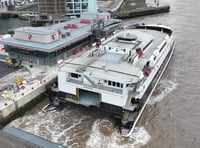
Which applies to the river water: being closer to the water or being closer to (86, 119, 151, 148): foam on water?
(86, 119, 151, 148): foam on water

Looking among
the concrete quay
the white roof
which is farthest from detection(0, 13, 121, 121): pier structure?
the white roof

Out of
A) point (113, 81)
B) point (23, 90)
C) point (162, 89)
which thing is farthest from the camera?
point (162, 89)

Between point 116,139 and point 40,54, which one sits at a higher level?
point 40,54

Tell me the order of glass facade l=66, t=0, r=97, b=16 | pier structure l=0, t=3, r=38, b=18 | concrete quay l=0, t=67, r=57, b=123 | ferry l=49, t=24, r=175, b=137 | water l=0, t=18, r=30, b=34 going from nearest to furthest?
ferry l=49, t=24, r=175, b=137 < concrete quay l=0, t=67, r=57, b=123 < water l=0, t=18, r=30, b=34 < glass facade l=66, t=0, r=97, b=16 < pier structure l=0, t=3, r=38, b=18

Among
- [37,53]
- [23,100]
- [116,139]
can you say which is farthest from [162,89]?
[37,53]

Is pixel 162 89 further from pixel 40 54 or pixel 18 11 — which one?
pixel 18 11

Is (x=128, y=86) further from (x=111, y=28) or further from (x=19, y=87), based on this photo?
(x=111, y=28)
